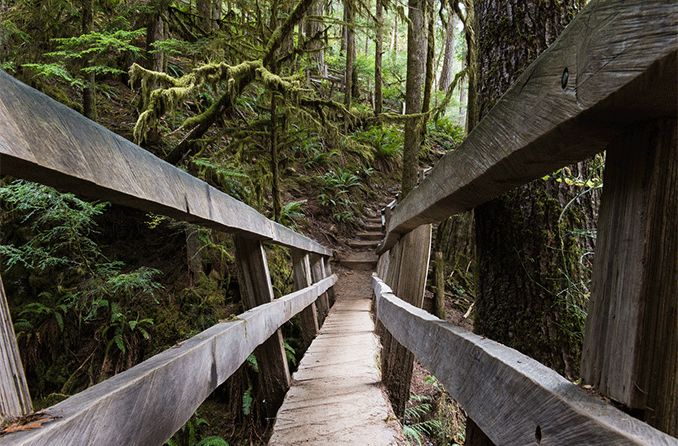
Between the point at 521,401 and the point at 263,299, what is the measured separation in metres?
2.62

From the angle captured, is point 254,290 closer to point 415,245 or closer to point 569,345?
point 415,245

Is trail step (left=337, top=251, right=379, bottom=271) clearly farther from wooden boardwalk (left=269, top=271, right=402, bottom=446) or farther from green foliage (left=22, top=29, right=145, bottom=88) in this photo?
green foliage (left=22, top=29, right=145, bottom=88)

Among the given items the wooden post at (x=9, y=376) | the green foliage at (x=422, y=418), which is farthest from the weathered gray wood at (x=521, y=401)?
the green foliage at (x=422, y=418)

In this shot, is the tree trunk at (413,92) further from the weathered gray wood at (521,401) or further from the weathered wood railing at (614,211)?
the weathered wood railing at (614,211)

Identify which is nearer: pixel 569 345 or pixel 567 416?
pixel 567 416

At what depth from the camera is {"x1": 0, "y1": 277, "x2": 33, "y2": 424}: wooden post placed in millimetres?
800

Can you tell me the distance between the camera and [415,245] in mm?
3766

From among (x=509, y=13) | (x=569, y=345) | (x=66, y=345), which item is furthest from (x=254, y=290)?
(x=66, y=345)

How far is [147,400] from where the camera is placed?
1.14 metres

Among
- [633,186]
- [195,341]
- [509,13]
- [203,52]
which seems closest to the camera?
[633,186]

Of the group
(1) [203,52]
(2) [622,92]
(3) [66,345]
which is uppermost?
(1) [203,52]

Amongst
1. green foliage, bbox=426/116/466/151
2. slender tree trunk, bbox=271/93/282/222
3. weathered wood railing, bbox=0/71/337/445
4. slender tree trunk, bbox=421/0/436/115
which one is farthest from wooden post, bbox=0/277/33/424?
green foliage, bbox=426/116/466/151

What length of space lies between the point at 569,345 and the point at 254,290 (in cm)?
224

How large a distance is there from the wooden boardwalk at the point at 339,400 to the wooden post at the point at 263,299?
18cm
